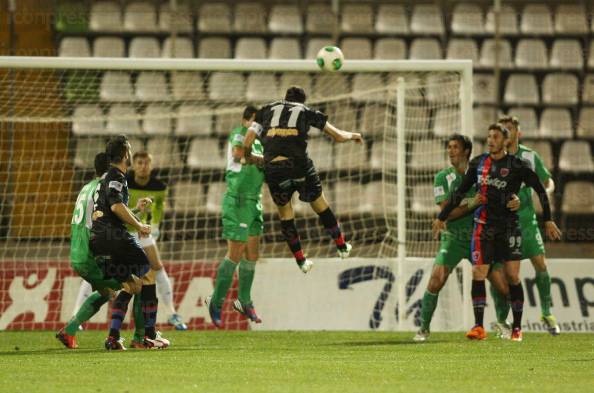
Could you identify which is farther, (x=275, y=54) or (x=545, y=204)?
(x=275, y=54)

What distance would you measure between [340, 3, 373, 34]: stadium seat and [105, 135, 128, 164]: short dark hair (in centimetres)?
837

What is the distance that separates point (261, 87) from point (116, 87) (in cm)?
202

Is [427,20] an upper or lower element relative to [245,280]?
upper

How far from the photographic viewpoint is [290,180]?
31.3 feet

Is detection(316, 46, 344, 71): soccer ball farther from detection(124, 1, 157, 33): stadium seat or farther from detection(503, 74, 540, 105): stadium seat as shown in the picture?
detection(124, 1, 157, 33): stadium seat

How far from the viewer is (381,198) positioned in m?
14.5

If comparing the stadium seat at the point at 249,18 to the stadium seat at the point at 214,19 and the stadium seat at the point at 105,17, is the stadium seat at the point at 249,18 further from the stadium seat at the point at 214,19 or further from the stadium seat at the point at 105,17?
the stadium seat at the point at 105,17

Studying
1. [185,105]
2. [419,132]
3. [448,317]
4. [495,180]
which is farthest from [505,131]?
[185,105]

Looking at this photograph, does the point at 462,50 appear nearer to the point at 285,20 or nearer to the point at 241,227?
the point at 285,20

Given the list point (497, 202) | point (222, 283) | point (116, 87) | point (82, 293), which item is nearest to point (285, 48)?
point (116, 87)

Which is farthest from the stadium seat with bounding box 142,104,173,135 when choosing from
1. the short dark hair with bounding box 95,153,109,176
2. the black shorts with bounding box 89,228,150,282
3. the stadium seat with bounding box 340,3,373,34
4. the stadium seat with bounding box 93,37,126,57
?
the black shorts with bounding box 89,228,150,282

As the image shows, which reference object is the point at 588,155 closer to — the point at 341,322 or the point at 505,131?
the point at 341,322

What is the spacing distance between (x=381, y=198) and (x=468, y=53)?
298 cm

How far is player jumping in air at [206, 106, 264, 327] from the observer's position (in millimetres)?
10727
